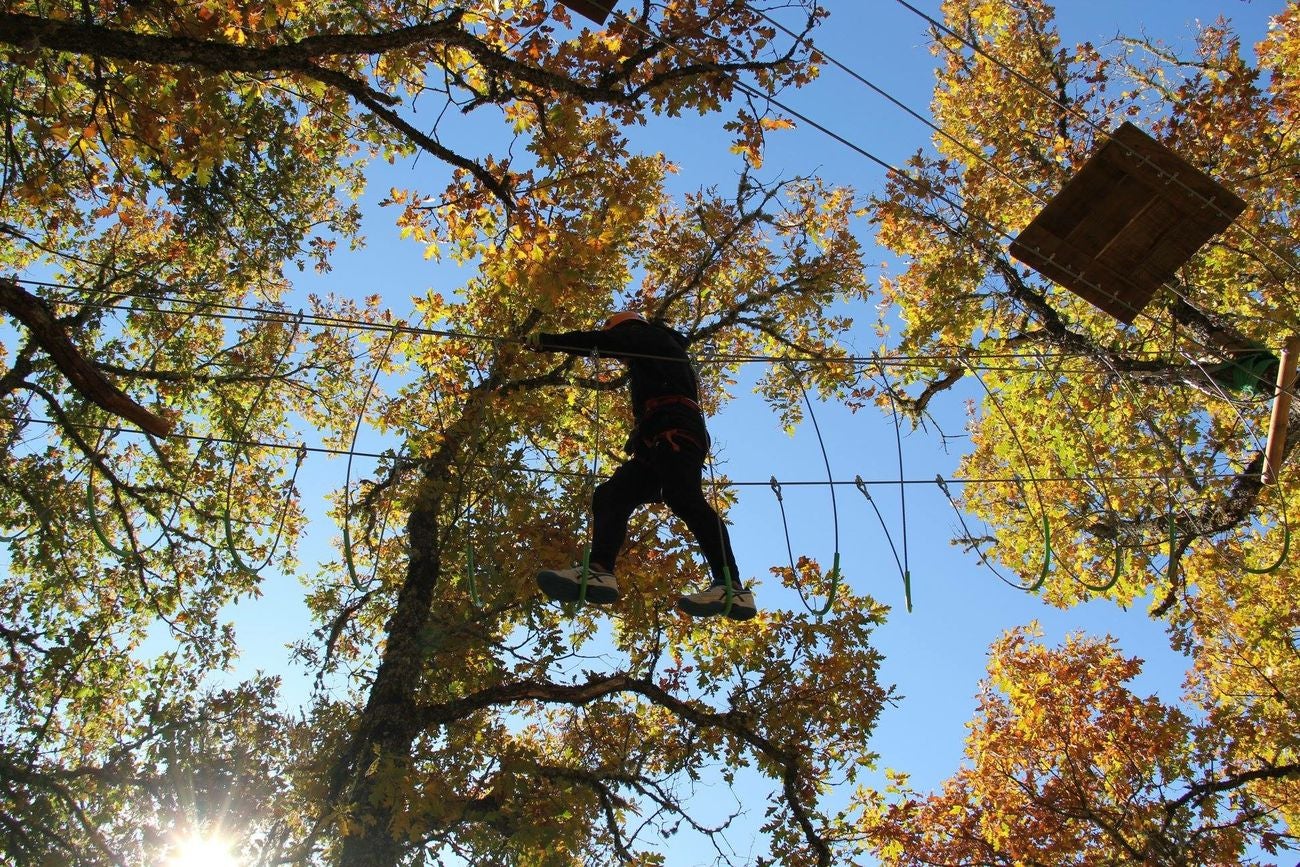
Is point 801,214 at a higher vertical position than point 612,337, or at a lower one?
higher

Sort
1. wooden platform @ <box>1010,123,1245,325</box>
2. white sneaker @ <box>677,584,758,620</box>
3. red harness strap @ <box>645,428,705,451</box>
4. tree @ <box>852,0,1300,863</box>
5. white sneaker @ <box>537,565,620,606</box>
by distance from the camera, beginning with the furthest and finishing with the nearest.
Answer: tree @ <box>852,0,1300,863</box>
wooden platform @ <box>1010,123,1245,325</box>
red harness strap @ <box>645,428,705,451</box>
white sneaker @ <box>677,584,758,620</box>
white sneaker @ <box>537,565,620,606</box>

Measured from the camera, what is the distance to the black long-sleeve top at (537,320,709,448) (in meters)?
4.93

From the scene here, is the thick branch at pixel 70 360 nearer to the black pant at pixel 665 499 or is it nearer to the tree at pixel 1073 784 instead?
the black pant at pixel 665 499

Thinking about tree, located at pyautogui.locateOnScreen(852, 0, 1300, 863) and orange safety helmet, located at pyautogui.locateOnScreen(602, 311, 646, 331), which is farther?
tree, located at pyautogui.locateOnScreen(852, 0, 1300, 863)

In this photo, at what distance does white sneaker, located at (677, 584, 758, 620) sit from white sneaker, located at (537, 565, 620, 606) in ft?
1.16

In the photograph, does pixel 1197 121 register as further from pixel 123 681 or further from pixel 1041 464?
pixel 123 681

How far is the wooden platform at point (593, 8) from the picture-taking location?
4926 millimetres

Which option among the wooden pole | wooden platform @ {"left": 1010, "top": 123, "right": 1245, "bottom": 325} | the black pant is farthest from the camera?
the wooden pole

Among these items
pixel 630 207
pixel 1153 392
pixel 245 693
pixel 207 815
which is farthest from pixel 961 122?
pixel 207 815

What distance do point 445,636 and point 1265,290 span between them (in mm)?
9642

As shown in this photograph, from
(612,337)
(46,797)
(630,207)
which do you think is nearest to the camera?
(612,337)

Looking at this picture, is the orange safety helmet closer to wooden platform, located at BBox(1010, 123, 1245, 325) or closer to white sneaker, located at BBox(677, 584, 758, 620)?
white sneaker, located at BBox(677, 584, 758, 620)

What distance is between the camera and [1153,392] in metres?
11.6

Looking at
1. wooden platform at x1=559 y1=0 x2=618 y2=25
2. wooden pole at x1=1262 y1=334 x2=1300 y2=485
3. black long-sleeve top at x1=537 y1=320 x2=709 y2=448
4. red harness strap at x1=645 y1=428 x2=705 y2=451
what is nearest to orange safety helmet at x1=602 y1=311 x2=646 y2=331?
black long-sleeve top at x1=537 y1=320 x2=709 y2=448
